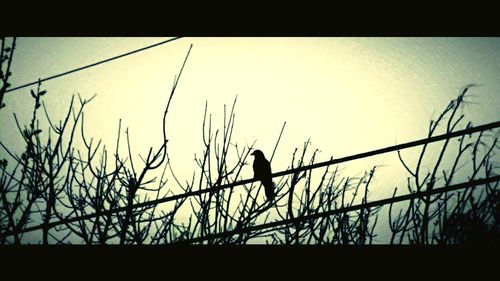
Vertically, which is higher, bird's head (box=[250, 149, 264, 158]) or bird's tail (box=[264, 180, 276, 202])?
bird's head (box=[250, 149, 264, 158])

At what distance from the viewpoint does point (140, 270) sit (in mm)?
1293

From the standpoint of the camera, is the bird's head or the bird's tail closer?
the bird's tail

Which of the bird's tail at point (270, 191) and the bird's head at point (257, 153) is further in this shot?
the bird's head at point (257, 153)

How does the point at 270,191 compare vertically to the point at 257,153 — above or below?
below

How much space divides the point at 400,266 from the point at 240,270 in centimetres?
54

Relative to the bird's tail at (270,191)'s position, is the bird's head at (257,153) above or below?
above

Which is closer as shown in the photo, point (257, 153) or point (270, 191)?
point (270, 191)
